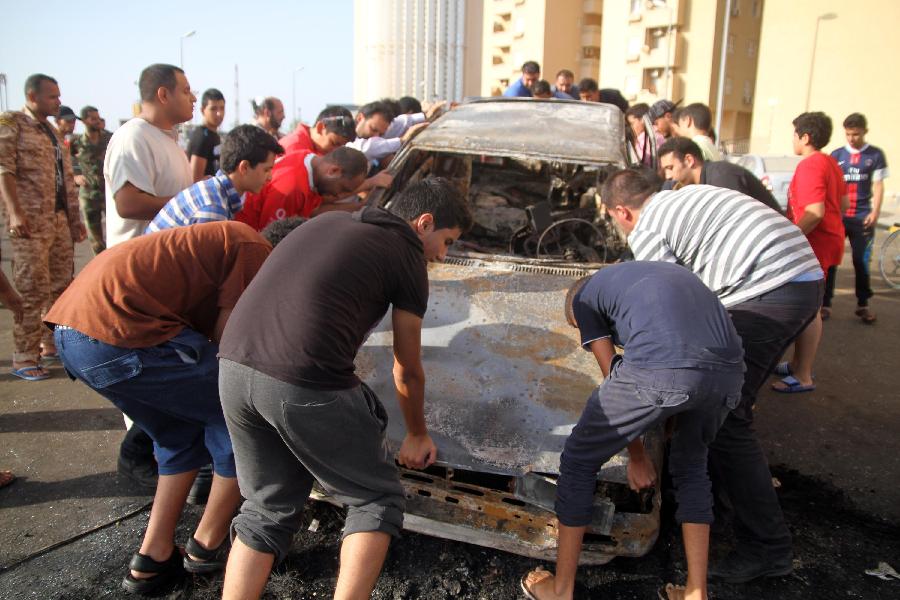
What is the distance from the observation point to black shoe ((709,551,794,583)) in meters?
2.35

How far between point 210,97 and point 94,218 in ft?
7.41

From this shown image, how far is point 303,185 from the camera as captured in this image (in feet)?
11.7

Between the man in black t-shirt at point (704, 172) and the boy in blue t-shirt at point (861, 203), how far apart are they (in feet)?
9.26

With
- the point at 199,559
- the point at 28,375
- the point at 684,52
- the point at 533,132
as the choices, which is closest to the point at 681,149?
the point at 533,132

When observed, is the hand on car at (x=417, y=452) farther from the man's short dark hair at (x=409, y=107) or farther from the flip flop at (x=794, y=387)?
the man's short dark hair at (x=409, y=107)

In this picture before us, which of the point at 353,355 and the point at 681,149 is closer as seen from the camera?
the point at 353,355

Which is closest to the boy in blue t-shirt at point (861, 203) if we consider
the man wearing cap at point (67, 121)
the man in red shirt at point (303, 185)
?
the man in red shirt at point (303, 185)

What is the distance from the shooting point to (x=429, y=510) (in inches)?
84.3

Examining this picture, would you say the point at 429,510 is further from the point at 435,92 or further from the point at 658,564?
the point at 435,92

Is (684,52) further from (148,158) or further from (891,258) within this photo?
(148,158)

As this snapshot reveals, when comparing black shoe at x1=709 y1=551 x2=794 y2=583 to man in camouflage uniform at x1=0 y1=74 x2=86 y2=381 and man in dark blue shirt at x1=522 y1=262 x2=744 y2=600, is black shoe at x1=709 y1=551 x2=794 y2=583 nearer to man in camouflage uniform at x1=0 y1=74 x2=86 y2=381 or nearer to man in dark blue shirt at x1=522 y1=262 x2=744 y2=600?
man in dark blue shirt at x1=522 y1=262 x2=744 y2=600

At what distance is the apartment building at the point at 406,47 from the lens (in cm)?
3847

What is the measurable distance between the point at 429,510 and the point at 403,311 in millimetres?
727

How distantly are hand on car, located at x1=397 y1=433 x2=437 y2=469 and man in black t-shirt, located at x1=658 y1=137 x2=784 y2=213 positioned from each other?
199cm
